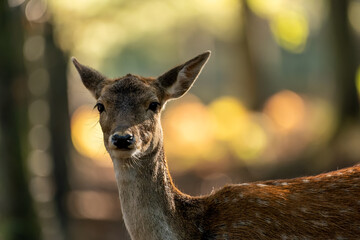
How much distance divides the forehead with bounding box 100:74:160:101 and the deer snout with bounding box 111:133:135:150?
2.30 ft

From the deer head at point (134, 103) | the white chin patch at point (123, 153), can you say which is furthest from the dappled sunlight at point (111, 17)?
the white chin patch at point (123, 153)

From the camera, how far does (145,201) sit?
6.21 meters

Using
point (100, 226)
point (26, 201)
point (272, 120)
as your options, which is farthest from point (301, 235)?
point (272, 120)

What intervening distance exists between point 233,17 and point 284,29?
248 inches

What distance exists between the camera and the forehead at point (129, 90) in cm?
659

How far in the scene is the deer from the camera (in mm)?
5980

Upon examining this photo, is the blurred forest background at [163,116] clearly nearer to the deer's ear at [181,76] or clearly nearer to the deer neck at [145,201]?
the deer's ear at [181,76]

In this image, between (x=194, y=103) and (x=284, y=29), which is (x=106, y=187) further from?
(x=194, y=103)

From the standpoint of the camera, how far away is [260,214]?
612 centimetres

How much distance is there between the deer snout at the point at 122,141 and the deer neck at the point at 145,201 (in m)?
0.30

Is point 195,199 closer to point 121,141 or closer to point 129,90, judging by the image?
point 121,141

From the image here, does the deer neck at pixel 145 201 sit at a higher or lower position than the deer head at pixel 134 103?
lower

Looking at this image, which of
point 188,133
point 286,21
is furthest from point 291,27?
point 188,133

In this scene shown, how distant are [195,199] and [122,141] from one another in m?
1.08
